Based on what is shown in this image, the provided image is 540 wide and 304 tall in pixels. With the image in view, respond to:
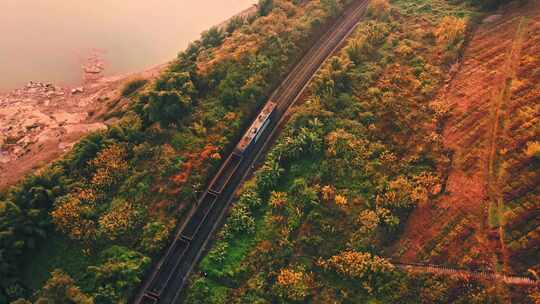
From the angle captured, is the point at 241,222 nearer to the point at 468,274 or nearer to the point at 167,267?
the point at 167,267

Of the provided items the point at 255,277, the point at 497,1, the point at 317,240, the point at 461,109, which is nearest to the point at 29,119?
the point at 255,277

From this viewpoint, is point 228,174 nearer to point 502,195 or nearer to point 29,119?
point 502,195

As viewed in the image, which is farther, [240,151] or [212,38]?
[212,38]

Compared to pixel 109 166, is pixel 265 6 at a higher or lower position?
higher

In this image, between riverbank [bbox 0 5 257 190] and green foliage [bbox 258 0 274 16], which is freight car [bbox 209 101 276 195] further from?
green foliage [bbox 258 0 274 16]

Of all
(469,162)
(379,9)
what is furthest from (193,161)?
(379,9)

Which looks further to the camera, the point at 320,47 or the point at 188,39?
the point at 188,39
